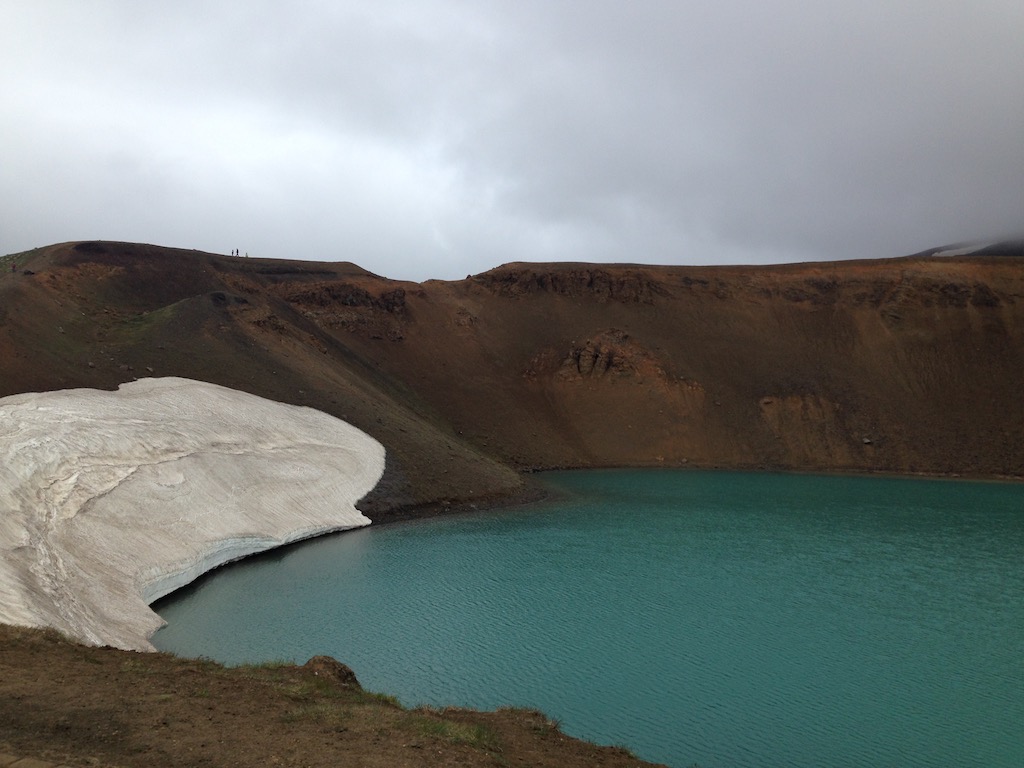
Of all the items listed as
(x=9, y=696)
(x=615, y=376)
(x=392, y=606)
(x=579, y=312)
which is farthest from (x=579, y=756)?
(x=579, y=312)

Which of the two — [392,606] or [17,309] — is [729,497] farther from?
[17,309]

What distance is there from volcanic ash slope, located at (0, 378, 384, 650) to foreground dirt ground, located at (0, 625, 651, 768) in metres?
4.01

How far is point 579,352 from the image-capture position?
72.4 metres

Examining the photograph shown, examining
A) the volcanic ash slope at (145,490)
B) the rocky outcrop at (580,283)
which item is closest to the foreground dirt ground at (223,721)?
the volcanic ash slope at (145,490)

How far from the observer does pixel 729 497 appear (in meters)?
47.8

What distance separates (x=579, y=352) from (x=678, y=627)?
52.0 metres

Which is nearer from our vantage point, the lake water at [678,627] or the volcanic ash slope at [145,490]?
the lake water at [678,627]

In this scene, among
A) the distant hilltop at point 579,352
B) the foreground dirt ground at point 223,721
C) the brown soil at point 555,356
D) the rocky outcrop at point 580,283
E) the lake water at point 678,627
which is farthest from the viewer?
the rocky outcrop at point 580,283

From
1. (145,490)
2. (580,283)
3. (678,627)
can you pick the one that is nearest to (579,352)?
(580,283)

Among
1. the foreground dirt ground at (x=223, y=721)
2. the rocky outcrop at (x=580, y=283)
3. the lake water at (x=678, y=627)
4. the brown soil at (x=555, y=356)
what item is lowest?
the lake water at (x=678, y=627)

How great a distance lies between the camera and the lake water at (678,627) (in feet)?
50.2

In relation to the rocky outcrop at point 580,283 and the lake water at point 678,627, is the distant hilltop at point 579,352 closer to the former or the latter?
the rocky outcrop at point 580,283

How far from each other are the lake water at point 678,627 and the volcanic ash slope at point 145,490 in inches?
55.7

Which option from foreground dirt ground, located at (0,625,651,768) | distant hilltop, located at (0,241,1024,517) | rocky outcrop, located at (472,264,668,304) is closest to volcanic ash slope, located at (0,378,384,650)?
distant hilltop, located at (0,241,1024,517)
